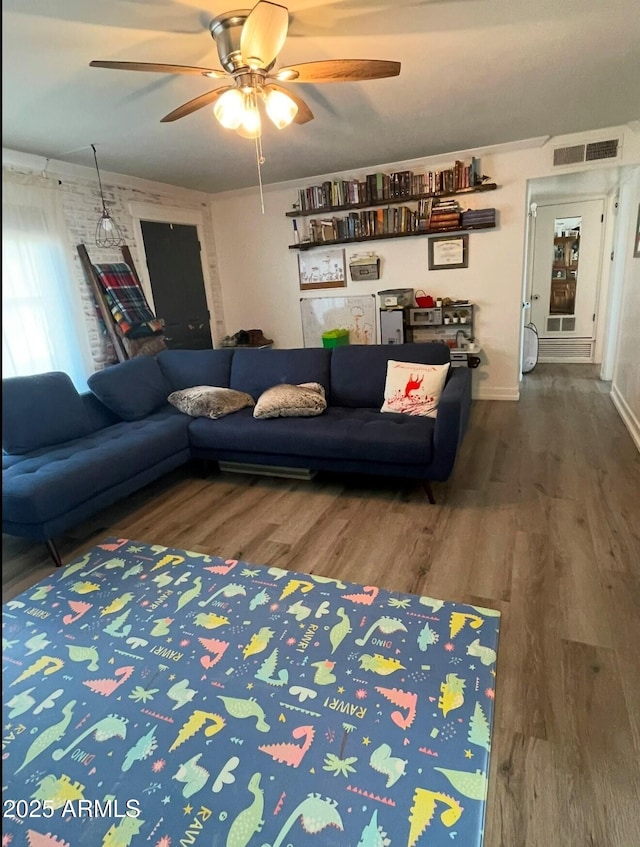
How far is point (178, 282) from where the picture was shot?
503 centimetres

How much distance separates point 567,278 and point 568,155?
97.9 inches

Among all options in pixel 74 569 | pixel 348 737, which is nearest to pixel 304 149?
pixel 74 569

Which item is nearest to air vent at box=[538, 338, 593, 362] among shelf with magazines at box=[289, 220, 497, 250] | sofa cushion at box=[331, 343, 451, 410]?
shelf with magazines at box=[289, 220, 497, 250]

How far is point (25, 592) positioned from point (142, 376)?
177cm

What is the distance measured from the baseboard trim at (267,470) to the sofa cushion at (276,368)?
0.56 meters

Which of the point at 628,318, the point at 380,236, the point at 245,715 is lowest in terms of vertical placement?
the point at 245,715

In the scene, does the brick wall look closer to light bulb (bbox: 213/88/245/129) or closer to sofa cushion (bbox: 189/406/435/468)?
sofa cushion (bbox: 189/406/435/468)

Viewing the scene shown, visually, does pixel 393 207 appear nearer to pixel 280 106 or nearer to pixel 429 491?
pixel 280 106

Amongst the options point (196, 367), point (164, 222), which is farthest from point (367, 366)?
point (164, 222)

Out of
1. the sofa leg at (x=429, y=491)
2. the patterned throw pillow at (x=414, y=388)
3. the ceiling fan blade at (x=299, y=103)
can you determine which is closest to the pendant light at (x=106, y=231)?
the ceiling fan blade at (x=299, y=103)

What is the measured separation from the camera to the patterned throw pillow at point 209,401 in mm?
3273

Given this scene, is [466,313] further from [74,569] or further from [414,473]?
[74,569]

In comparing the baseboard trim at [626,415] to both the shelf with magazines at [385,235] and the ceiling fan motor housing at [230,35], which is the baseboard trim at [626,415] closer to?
the shelf with magazines at [385,235]

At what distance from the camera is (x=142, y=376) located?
3533mm
